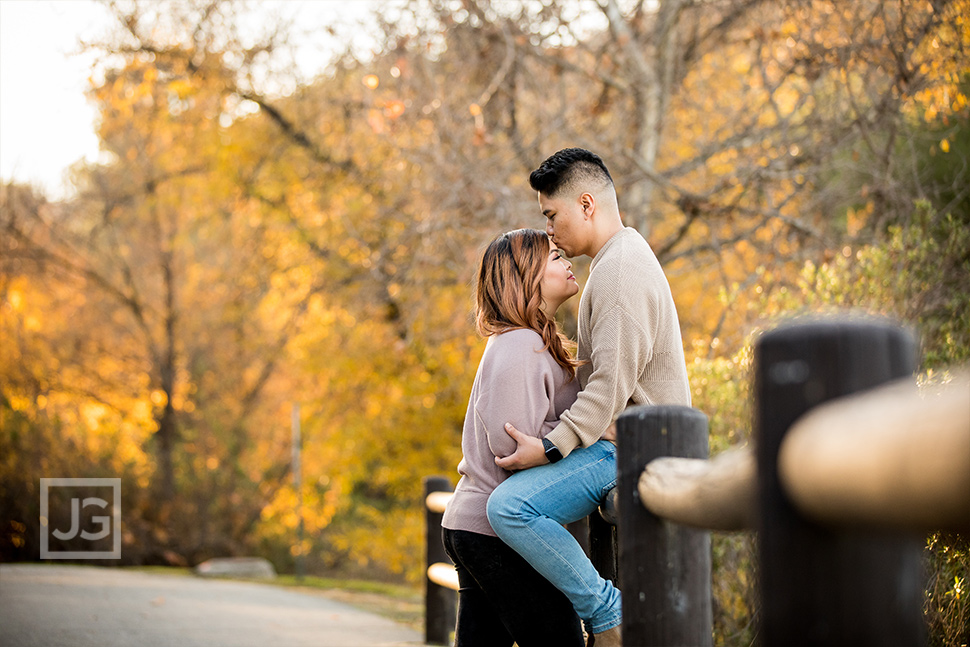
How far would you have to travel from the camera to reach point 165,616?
5.29 meters

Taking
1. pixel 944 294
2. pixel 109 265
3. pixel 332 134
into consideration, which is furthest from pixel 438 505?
pixel 109 265

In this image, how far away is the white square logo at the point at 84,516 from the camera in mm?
10289

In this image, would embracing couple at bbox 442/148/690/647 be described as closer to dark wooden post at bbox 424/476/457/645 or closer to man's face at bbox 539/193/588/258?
man's face at bbox 539/193/588/258

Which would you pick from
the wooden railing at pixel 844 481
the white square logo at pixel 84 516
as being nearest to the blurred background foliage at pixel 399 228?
the white square logo at pixel 84 516

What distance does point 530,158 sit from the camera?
7887 millimetres

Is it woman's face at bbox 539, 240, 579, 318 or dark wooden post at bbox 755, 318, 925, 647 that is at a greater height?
woman's face at bbox 539, 240, 579, 318

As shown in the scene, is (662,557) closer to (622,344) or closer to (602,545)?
(622,344)

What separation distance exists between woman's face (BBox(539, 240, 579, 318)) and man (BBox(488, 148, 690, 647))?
0.31 feet

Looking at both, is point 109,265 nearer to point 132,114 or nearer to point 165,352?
point 165,352

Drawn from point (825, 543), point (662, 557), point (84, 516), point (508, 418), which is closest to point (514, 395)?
point (508, 418)

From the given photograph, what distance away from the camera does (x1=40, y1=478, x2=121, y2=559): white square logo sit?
1029cm

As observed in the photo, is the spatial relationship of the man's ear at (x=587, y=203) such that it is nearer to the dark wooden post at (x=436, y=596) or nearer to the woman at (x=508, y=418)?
the woman at (x=508, y=418)

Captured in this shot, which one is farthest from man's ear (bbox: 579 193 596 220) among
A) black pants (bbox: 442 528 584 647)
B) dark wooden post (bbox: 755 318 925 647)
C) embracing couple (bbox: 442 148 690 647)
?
dark wooden post (bbox: 755 318 925 647)

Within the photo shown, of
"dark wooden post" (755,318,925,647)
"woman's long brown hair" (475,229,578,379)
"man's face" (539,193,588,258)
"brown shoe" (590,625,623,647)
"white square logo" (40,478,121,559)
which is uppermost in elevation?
"man's face" (539,193,588,258)
